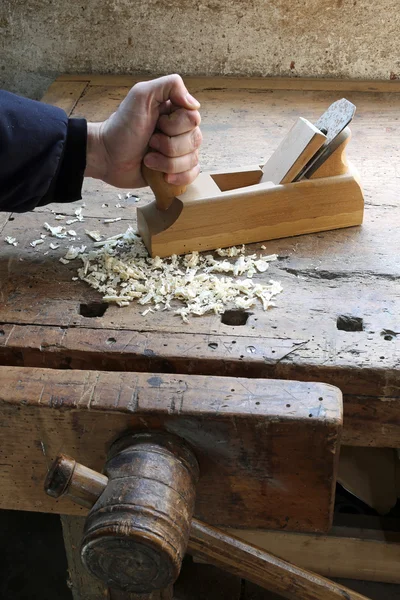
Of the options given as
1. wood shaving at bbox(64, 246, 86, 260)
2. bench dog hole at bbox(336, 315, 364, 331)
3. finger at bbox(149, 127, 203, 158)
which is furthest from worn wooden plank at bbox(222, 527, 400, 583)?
finger at bbox(149, 127, 203, 158)

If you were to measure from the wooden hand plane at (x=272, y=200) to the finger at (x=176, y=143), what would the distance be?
0.04 m

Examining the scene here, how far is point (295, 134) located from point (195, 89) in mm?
738

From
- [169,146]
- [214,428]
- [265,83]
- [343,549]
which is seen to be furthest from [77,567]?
[265,83]

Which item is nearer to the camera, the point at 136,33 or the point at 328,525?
the point at 328,525

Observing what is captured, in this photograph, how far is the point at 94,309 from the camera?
1.03 m

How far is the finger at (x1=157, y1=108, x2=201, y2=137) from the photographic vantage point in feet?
3.70

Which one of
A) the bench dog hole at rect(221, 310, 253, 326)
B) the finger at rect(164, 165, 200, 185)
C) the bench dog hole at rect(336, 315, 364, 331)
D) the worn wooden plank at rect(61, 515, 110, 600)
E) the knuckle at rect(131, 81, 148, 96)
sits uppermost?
the knuckle at rect(131, 81, 148, 96)

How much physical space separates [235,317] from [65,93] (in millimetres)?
1042

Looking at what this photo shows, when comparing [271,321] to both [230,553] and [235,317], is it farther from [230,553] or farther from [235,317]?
[230,553]

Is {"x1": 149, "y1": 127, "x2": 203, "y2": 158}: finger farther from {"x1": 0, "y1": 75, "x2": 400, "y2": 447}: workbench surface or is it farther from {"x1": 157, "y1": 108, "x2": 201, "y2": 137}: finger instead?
{"x1": 0, "y1": 75, "x2": 400, "y2": 447}: workbench surface

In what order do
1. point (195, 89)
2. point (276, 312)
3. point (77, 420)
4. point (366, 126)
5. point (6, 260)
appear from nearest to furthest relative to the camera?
point (77, 420) < point (276, 312) < point (6, 260) < point (366, 126) < point (195, 89)

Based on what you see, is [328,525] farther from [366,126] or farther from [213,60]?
[213,60]

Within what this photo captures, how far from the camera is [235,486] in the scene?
86cm

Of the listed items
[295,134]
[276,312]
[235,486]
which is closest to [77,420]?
[235,486]
